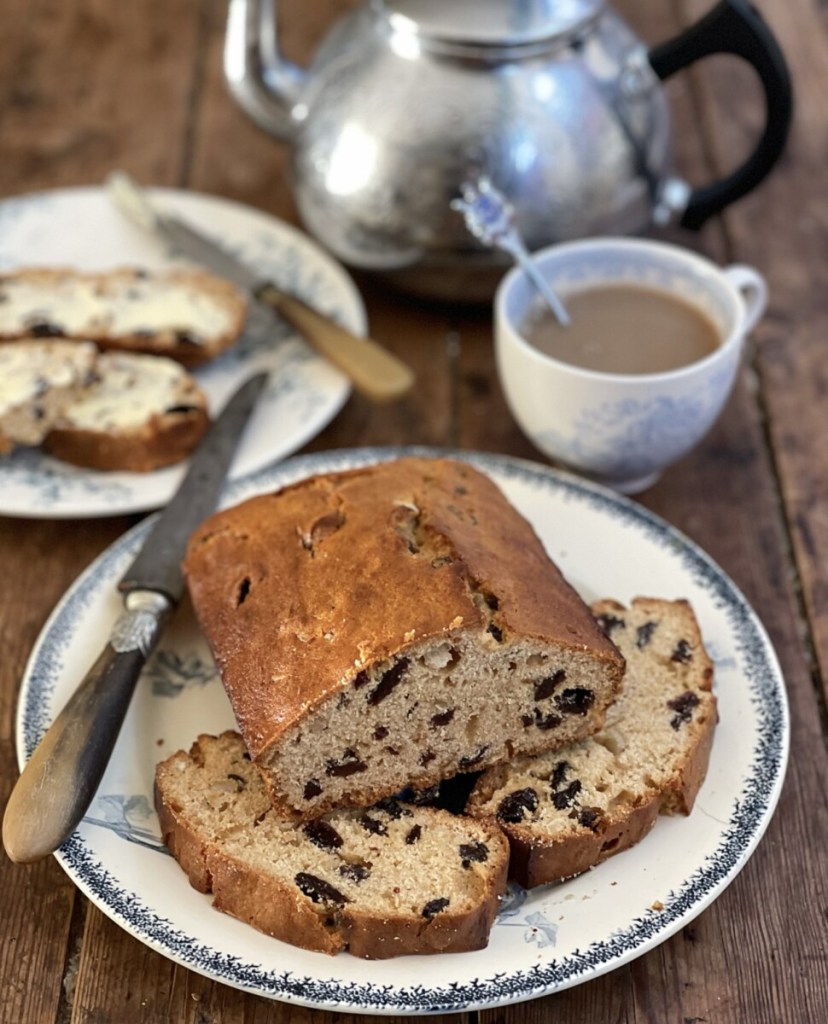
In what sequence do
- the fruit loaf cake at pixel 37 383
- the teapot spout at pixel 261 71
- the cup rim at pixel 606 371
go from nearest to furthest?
the cup rim at pixel 606 371 < the fruit loaf cake at pixel 37 383 < the teapot spout at pixel 261 71

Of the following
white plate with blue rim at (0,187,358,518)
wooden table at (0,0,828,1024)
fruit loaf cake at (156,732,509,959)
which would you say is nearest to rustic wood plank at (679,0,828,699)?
wooden table at (0,0,828,1024)

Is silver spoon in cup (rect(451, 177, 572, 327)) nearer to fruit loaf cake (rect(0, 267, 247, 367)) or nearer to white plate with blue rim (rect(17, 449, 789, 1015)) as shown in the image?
white plate with blue rim (rect(17, 449, 789, 1015))

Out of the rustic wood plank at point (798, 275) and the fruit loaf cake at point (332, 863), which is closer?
the fruit loaf cake at point (332, 863)

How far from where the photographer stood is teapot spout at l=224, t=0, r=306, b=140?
7.59 feet

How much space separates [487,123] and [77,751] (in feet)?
4.19

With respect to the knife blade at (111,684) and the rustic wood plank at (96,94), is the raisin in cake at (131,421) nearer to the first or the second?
the knife blade at (111,684)

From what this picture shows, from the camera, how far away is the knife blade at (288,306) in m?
2.12

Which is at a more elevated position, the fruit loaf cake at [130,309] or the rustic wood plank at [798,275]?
the fruit loaf cake at [130,309]

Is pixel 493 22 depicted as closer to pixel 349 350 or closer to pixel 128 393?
pixel 349 350

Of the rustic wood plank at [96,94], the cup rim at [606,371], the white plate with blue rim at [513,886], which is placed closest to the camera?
the white plate with blue rim at [513,886]

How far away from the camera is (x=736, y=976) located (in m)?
1.40

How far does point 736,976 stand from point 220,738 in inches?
26.1

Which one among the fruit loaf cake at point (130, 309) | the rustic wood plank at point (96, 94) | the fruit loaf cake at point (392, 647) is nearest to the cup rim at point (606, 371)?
the fruit loaf cake at point (392, 647)

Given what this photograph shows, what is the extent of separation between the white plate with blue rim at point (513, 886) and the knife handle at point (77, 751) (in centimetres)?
6
